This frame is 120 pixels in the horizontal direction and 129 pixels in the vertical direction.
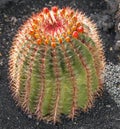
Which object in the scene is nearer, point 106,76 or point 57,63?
point 57,63

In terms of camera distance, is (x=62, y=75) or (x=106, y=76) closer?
(x=62, y=75)

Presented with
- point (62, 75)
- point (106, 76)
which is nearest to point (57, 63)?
point (62, 75)

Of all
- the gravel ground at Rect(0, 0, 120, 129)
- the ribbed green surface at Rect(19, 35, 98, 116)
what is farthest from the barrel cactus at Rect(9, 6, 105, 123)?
the gravel ground at Rect(0, 0, 120, 129)

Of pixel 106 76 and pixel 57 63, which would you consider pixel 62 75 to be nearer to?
pixel 57 63

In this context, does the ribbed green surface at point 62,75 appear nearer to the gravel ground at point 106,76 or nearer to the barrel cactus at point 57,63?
the barrel cactus at point 57,63

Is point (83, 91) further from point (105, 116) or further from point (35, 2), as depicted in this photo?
point (35, 2)

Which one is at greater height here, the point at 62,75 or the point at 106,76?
the point at 106,76

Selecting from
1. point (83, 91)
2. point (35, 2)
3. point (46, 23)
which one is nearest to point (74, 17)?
point (46, 23)
